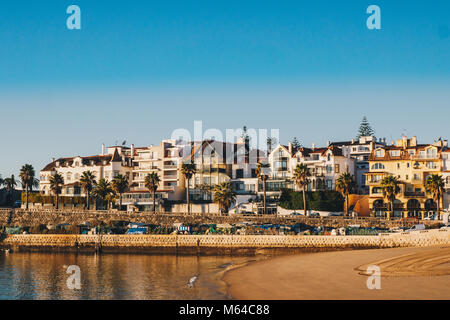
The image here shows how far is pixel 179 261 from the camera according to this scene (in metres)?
59.3

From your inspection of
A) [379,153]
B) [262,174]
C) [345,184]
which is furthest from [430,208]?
[262,174]

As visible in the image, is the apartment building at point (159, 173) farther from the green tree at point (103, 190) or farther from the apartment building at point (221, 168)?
the green tree at point (103, 190)

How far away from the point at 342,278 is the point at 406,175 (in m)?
57.9

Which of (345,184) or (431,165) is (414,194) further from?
(345,184)

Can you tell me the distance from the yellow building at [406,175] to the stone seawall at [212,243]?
28097 millimetres

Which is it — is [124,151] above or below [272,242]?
above

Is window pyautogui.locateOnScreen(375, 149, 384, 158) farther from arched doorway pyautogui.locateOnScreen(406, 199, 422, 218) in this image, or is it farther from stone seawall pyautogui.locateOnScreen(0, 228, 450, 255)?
stone seawall pyautogui.locateOnScreen(0, 228, 450, 255)

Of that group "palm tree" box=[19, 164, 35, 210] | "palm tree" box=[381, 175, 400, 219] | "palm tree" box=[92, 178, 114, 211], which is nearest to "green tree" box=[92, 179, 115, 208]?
"palm tree" box=[92, 178, 114, 211]

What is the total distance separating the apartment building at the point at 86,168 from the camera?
115438 millimetres

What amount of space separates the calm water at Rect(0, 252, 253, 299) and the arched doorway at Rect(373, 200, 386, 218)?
38.8 metres

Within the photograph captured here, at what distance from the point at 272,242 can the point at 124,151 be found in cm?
6489

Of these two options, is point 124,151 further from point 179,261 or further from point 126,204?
point 179,261
